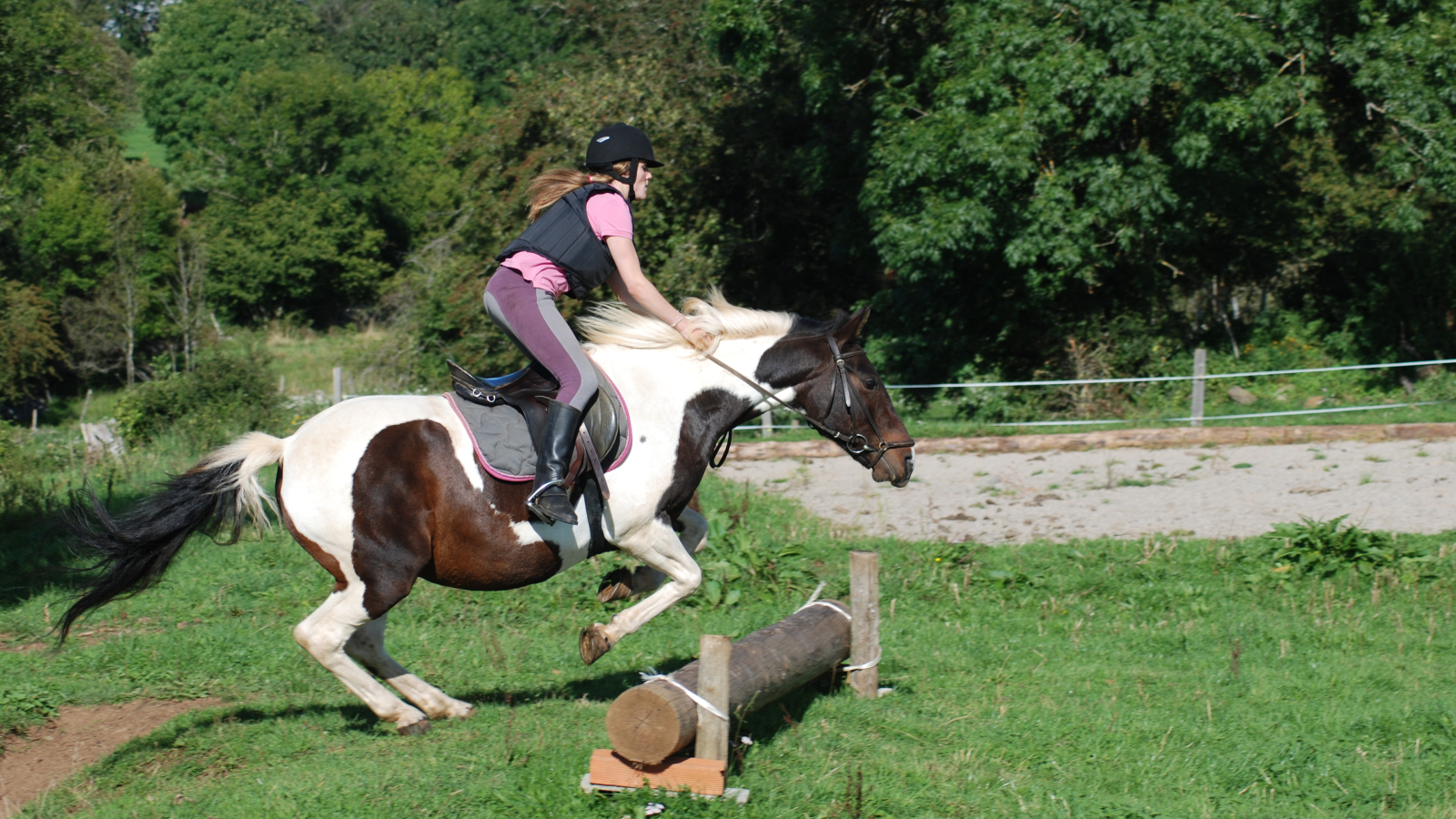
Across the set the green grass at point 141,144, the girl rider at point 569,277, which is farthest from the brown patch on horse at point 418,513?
the green grass at point 141,144

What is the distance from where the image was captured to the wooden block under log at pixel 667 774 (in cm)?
450

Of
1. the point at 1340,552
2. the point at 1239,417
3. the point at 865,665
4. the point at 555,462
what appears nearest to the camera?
the point at 555,462

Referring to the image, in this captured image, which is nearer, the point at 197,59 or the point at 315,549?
the point at 315,549

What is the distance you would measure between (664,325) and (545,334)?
741 millimetres

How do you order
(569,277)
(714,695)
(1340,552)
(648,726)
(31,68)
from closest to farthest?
(648,726) < (714,695) < (569,277) < (1340,552) < (31,68)

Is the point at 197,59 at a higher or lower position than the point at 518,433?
higher

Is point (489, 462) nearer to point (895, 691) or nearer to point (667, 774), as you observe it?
point (667, 774)

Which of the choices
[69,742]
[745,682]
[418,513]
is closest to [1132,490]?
[745,682]

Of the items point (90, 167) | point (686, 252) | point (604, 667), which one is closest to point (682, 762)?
point (604, 667)

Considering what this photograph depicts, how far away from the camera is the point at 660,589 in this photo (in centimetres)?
558

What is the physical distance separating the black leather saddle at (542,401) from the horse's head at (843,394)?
0.83m

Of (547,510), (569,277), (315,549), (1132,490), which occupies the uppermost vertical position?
(569,277)

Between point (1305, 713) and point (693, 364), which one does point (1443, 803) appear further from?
point (693, 364)

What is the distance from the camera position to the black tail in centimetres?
547
